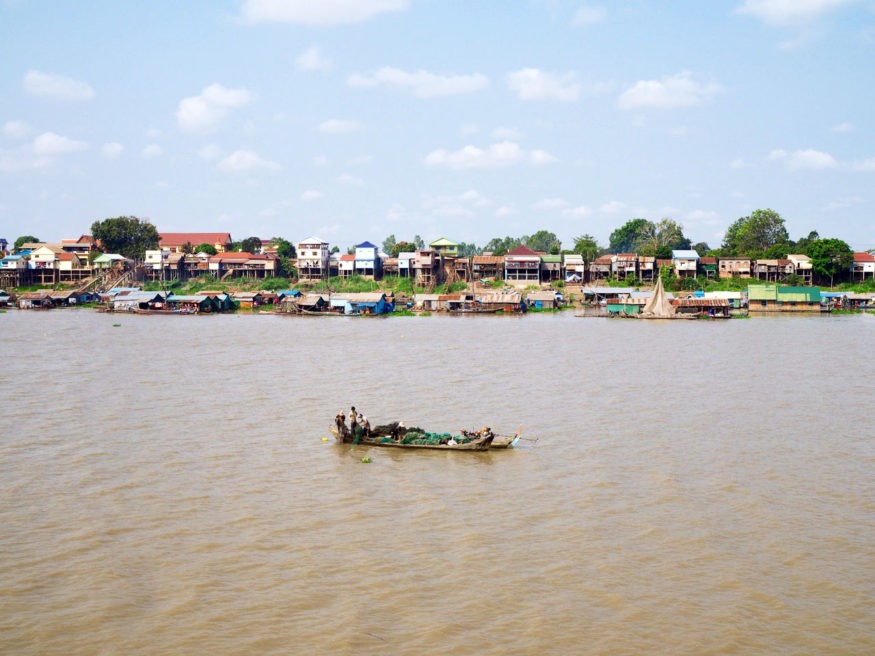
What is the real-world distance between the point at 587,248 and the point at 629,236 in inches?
1113

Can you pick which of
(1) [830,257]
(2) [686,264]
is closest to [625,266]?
(2) [686,264]

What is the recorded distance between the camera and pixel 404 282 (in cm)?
7562

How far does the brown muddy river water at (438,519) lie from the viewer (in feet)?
30.9

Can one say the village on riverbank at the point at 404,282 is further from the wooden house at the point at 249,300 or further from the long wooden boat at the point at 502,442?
the long wooden boat at the point at 502,442

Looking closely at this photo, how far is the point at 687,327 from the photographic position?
174ft

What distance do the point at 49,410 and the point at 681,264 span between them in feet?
211

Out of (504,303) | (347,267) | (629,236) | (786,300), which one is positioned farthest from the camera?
(629,236)

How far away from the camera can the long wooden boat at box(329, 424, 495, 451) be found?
1681 cm

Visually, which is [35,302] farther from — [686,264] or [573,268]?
[686,264]

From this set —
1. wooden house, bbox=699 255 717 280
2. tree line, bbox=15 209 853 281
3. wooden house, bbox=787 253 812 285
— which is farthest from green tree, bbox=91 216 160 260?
wooden house, bbox=787 253 812 285

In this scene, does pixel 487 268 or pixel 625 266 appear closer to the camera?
pixel 625 266

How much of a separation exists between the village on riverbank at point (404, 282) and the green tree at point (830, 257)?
2.57 ft

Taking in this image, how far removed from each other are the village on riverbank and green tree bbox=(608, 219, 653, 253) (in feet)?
93.2

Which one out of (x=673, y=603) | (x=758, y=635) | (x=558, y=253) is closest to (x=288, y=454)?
(x=673, y=603)
